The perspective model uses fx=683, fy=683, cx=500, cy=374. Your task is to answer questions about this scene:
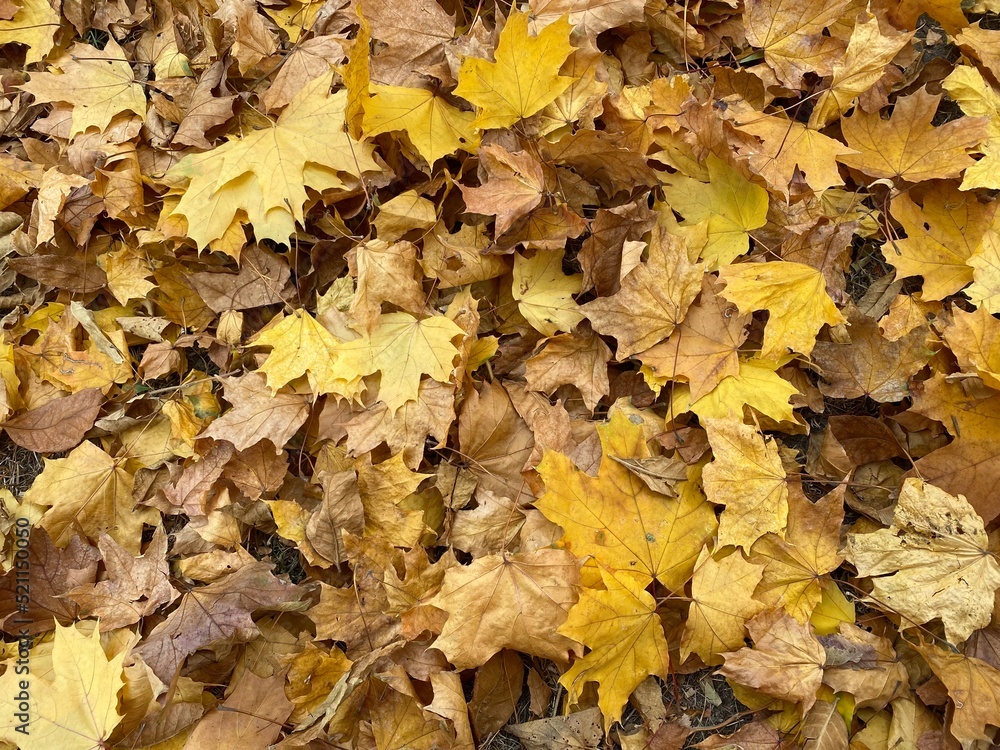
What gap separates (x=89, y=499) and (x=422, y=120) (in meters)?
1.39

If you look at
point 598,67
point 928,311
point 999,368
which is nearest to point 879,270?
point 928,311

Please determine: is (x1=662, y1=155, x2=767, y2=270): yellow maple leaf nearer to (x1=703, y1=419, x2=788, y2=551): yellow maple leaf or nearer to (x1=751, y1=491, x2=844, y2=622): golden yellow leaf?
(x1=703, y1=419, x2=788, y2=551): yellow maple leaf

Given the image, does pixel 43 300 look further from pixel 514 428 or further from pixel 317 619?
pixel 514 428

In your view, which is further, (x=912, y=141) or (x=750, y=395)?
(x=912, y=141)

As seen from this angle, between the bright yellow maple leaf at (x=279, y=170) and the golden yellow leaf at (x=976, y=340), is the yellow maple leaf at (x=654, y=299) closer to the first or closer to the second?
the golden yellow leaf at (x=976, y=340)

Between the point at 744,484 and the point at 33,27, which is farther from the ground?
the point at 33,27

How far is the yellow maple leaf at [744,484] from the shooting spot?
1.58 m

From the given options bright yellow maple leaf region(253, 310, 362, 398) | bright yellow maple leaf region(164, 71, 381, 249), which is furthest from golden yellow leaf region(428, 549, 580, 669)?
bright yellow maple leaf region(164, 71, 381, 249)

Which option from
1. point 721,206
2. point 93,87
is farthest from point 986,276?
point 93,87

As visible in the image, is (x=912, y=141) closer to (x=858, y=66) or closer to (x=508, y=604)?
(x=858, y=66)

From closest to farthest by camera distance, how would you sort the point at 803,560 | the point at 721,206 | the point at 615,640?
the point at 615,640, the point at 803,560, the point at 721,206

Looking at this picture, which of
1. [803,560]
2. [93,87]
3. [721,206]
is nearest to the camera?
[803,560]

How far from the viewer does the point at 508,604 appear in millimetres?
1540

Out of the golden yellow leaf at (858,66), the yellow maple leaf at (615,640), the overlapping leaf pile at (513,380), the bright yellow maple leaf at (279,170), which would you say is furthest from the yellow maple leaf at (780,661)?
the bright yellow maple leaf at (279,170)
